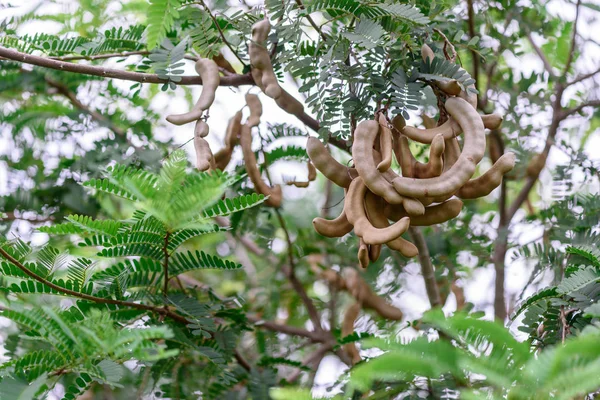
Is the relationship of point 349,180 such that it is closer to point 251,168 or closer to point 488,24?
point 251,168

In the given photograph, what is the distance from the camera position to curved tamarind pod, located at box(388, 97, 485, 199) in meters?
0.92

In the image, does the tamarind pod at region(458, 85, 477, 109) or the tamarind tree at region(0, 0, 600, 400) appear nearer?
the tamarind tree at region(0, 0, 600, 400)

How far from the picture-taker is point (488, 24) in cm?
178

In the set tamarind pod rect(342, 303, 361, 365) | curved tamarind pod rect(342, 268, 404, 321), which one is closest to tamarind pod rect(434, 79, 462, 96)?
tamarind pod rect(342, 303, 361, 365)

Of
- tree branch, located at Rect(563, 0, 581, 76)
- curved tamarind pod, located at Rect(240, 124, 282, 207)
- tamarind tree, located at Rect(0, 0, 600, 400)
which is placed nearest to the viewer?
tamarind tree, located at Rect(0, 0, 600, 400)

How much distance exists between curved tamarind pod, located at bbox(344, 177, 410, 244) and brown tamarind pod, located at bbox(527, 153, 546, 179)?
1000 mm

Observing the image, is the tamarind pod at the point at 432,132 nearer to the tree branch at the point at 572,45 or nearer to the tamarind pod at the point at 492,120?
the tamarind pod at the point at 492,120

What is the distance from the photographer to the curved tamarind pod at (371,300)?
5.99 ft

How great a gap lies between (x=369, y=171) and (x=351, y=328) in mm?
794

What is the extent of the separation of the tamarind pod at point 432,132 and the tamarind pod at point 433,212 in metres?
0.09

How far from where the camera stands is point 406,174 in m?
0.98

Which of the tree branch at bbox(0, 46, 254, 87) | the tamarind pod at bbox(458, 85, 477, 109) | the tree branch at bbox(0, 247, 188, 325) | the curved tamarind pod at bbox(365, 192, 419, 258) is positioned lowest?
the tree branch at bbox(0, 247, 188, 325)

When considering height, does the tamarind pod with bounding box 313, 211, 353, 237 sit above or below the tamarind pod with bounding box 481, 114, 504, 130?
below

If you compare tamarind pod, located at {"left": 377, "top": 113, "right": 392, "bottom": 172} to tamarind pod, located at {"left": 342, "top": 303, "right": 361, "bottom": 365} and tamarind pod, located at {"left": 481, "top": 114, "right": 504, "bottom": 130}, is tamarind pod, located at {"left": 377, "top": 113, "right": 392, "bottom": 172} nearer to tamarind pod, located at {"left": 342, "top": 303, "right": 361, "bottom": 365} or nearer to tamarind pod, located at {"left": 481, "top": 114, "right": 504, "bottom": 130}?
tamarind pod, located at {"left": 481, "top": 114, "right": 504, "bottom": 130}
